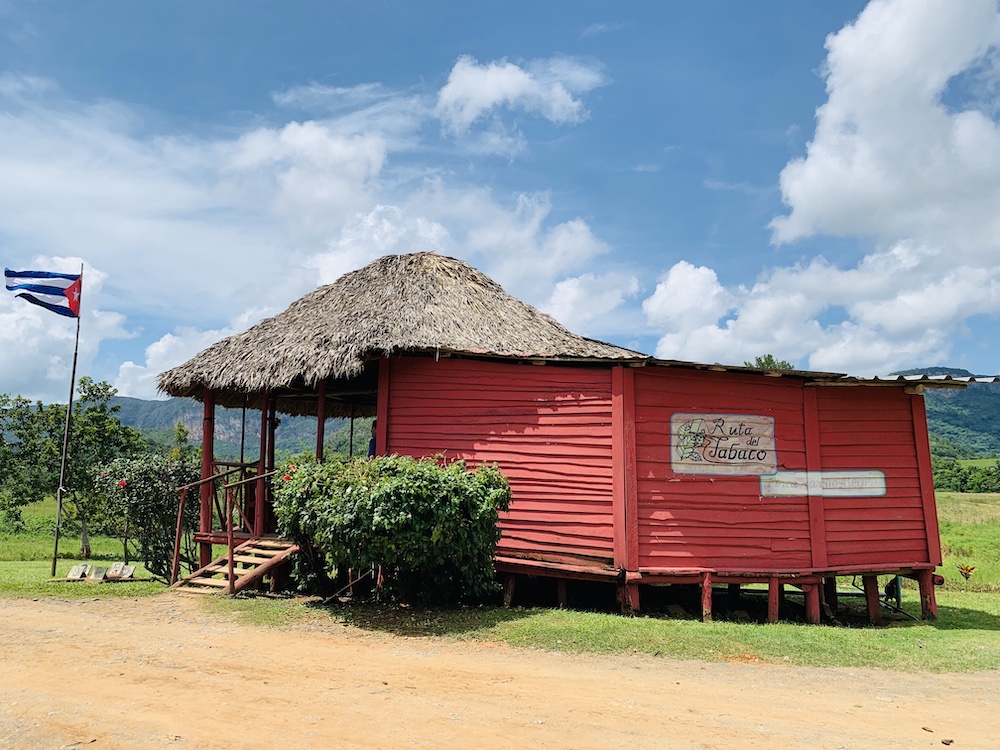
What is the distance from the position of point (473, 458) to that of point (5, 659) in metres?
5.84

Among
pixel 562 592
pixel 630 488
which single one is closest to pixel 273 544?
pixel 562 592

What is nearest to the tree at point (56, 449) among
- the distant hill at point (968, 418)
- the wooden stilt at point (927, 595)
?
the wooden stilt at point (927, 595)

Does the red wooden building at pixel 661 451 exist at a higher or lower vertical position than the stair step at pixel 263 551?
higher

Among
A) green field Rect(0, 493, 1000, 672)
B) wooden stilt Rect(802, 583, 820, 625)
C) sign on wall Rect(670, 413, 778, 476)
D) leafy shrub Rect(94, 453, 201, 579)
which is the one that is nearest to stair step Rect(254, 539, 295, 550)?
green field Rect(0, 493, 1000, 672)

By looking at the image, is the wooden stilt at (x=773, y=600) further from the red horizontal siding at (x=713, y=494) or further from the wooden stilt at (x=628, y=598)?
the wooden stilt at (x=628, y=598)

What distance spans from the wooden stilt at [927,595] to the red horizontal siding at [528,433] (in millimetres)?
4822

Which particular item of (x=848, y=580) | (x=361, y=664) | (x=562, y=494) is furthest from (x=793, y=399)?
(x=848, y=580)

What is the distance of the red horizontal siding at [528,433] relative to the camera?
974 centimetres

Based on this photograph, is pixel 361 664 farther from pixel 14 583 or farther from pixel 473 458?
pixel 14 583

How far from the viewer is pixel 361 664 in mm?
6973

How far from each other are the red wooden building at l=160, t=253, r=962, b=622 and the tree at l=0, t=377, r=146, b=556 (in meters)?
13.8

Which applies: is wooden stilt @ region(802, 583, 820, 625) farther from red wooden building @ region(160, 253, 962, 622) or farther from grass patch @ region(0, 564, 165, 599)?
grass patch @ region(0, 564, 165, 599)

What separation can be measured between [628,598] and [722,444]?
8.05 ft

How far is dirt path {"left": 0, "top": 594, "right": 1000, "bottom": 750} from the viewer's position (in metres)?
5.04
